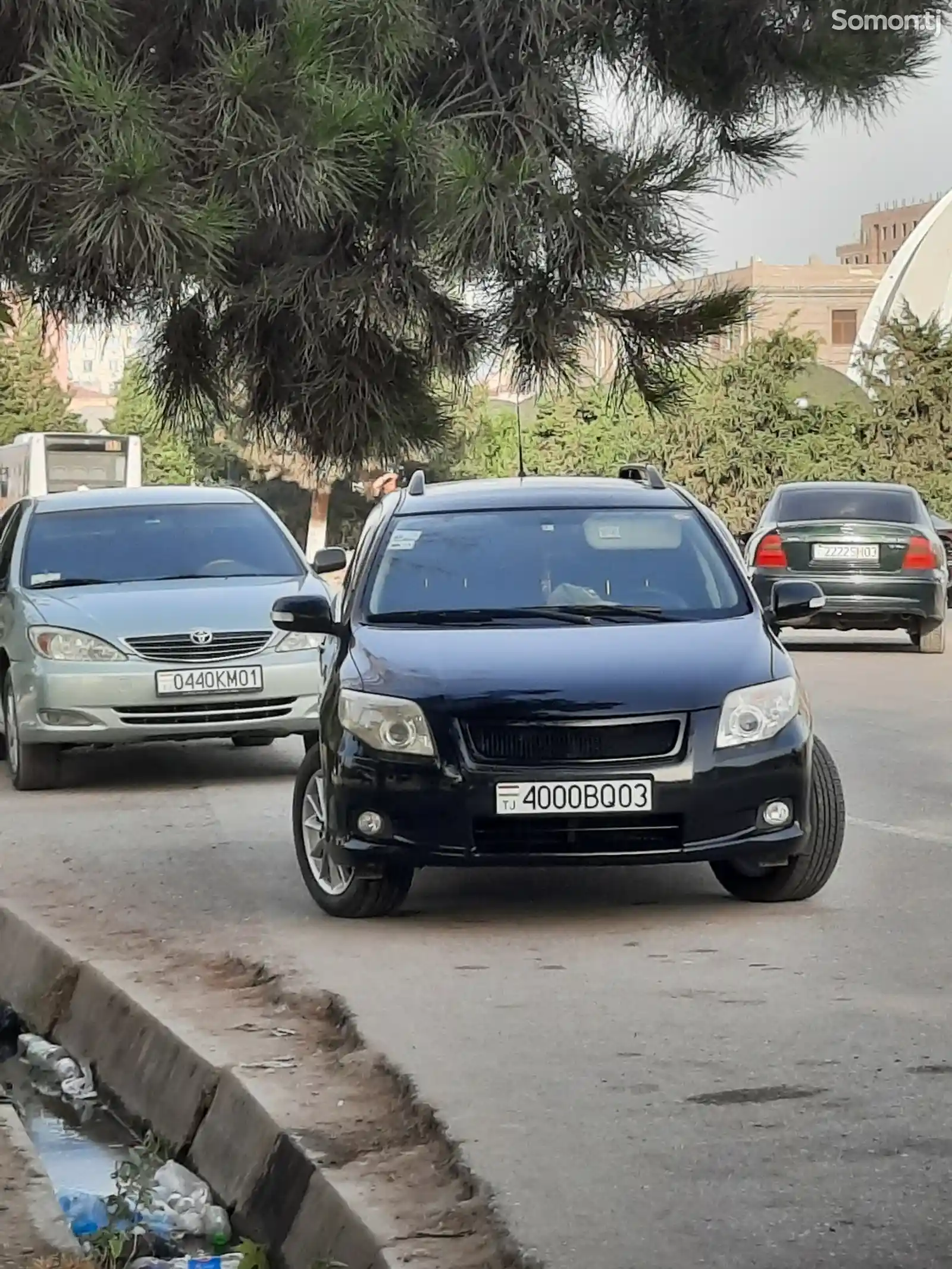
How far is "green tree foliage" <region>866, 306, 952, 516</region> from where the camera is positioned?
2206 inches

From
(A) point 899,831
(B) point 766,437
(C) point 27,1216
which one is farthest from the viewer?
(B) point 766,437

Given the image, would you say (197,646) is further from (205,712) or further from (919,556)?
(919,556)

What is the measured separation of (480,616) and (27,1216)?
12.8 ft

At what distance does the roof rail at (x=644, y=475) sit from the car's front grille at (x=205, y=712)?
2983 millimetres

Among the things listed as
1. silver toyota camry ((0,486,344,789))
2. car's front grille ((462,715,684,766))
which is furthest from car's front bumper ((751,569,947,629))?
car's front grille ((462,715,684,766))

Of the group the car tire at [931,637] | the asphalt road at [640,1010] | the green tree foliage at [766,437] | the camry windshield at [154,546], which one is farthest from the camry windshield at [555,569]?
the green tree foliage at [766,437]

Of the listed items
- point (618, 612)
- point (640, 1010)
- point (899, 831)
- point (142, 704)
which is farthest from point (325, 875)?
point (142, 704)

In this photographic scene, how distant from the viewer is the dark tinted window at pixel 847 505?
22.9m

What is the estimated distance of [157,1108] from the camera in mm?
5852

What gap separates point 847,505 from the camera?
2316 centimetres

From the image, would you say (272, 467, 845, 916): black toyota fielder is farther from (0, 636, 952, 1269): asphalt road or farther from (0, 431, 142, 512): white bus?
(0, 431, 142, 512): white bus

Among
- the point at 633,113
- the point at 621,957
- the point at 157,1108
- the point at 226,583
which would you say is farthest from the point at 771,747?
the point at 226,583

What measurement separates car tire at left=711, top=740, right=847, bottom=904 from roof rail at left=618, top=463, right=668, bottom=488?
5.20 feet

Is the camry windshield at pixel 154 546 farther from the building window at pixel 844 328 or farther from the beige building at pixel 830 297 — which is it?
the building window at pixel 844 328
